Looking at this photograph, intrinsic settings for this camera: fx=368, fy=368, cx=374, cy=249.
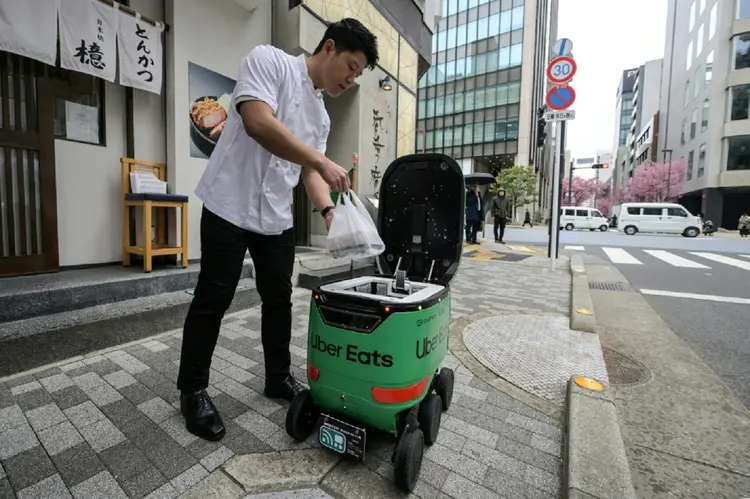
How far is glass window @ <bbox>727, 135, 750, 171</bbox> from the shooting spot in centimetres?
2728

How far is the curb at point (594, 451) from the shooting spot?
56.2 inches

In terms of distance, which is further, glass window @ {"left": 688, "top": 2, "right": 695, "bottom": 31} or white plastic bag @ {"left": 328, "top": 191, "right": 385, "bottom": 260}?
glass window @ {"left": 688, "top": 2, "right": 695, "bottom": 31}

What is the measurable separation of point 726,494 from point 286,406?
83.3 inches

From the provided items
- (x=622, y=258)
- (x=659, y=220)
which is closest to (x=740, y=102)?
(x=659, y=220)

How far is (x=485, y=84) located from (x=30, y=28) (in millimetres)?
38252

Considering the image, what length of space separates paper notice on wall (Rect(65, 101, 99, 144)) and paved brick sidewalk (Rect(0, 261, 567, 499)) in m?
2.47

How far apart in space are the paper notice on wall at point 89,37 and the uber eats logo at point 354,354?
387 cm

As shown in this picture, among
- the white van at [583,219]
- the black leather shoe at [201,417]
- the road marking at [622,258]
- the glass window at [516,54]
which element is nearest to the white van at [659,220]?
the white van at [583,219]

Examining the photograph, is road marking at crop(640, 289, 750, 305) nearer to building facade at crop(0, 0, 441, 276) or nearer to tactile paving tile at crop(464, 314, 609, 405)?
tactile paving tile at crop(464, 314, 609, 405)

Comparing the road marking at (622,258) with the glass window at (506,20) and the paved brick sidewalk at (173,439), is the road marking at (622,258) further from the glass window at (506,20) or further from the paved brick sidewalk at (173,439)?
the glass window at (506,20)

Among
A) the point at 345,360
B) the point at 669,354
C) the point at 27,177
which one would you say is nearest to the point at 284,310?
the point at 345,360

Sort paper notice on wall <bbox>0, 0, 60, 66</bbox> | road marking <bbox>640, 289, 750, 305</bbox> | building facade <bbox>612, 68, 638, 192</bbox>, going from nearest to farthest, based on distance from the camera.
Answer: paper notice on wall <bbox>0, 0, 60, 66</bbox> → road marking <bbox>640, 289, 750, 305</bbox> → building facade <bbox>612, 68, 638, 192</bbox>

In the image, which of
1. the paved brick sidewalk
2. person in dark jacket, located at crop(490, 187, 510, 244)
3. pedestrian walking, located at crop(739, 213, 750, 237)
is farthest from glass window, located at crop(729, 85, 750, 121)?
the paved brick sidewalk

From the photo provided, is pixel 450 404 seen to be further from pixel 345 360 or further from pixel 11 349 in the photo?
pixel 11 349
